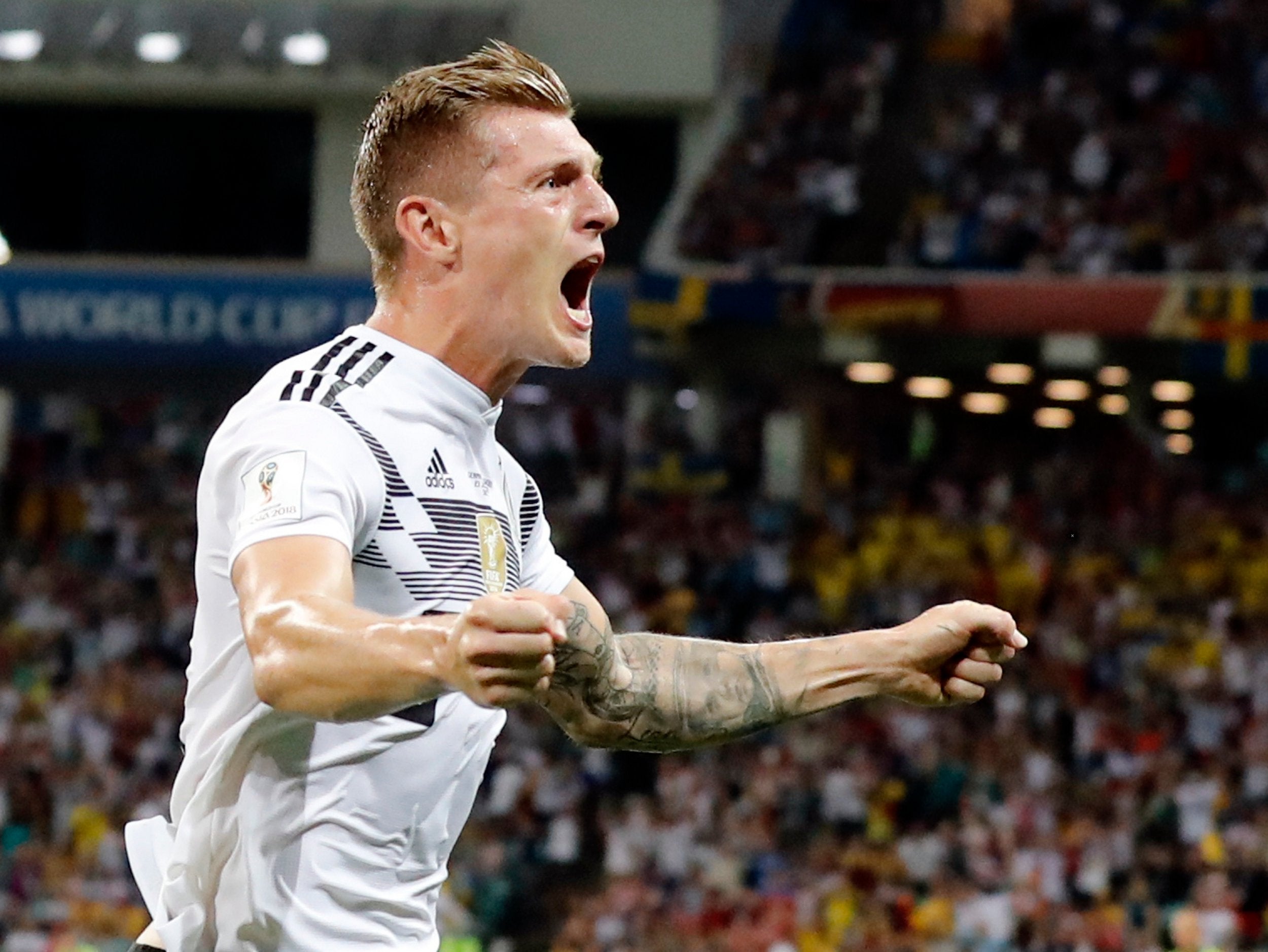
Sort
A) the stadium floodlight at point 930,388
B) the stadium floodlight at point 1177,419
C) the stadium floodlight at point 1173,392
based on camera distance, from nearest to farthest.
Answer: the stadium floodlight at point 1173,392
the stadium floodlight at point 930,388
the stadium floodlight at point 1177,419

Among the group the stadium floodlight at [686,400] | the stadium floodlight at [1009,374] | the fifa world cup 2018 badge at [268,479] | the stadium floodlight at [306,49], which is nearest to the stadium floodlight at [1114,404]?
the stadium floodlight at [1009,374]

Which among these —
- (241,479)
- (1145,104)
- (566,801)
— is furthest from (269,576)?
(1145,104)

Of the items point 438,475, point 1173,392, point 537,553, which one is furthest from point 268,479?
point 1173,392

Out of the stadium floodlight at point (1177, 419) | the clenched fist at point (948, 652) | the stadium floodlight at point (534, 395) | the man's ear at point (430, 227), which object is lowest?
the stadium floodlight at point (534, 395)

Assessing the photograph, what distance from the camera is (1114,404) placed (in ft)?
61.5

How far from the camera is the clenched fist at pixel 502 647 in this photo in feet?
7.22

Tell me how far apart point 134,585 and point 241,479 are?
16.0m

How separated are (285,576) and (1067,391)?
16.8 meters

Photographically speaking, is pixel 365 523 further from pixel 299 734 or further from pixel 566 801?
pixel 566 801

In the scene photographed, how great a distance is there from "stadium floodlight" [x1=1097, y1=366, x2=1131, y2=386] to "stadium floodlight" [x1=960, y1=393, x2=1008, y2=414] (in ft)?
3.99

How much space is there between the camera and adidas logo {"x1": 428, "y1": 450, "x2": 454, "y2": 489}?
2.98 meters

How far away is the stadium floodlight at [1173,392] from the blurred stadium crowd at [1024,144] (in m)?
1.68

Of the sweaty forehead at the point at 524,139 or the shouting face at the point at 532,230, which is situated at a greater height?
the sweaty forehead at the point at 524,139

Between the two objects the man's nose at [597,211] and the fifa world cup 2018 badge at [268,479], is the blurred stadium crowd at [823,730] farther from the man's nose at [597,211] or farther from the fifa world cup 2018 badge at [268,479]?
the fifa world cup 2018 badge at [268,479]
